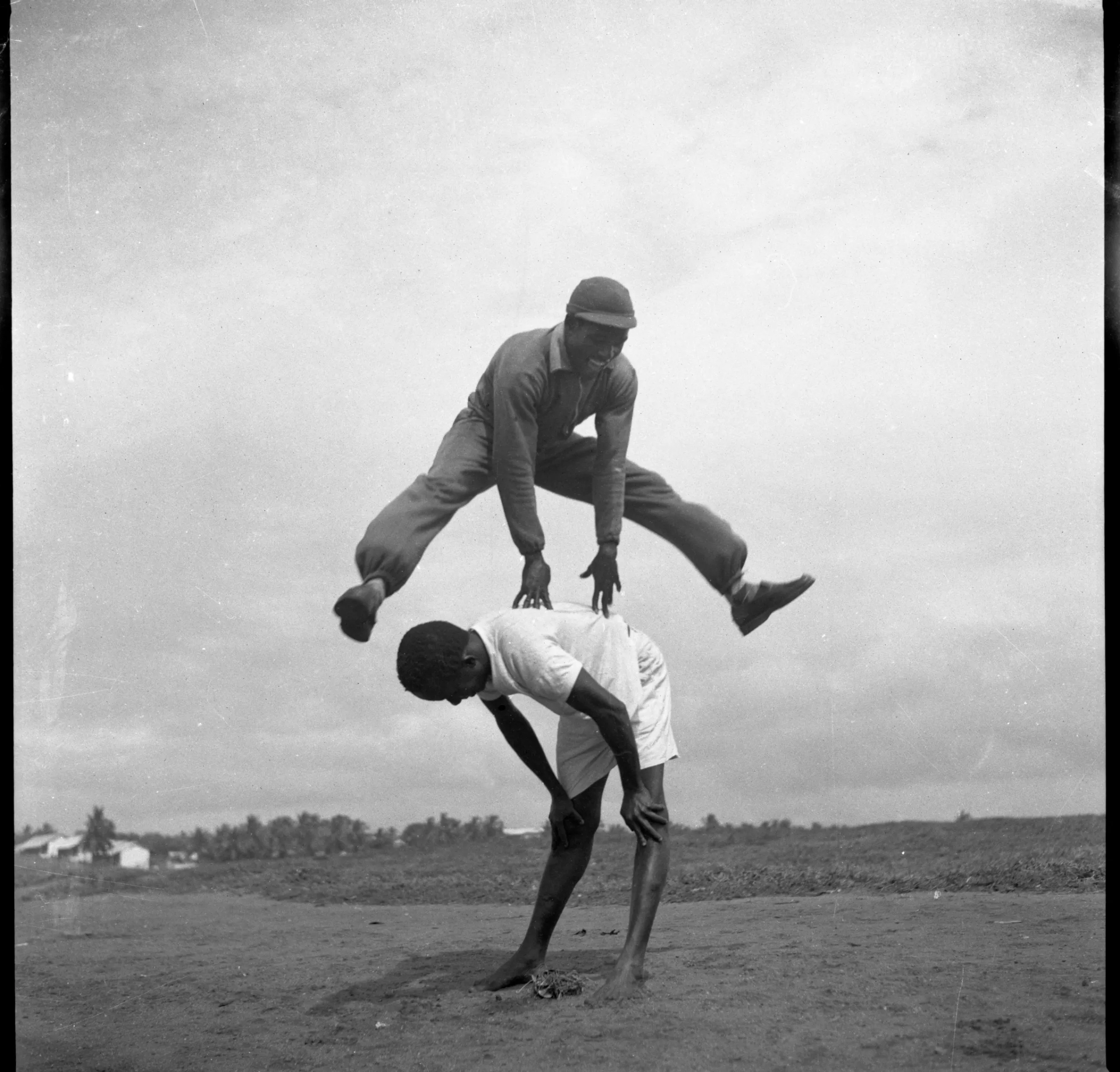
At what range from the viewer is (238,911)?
294 inches

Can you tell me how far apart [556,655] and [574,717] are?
1.28 ft

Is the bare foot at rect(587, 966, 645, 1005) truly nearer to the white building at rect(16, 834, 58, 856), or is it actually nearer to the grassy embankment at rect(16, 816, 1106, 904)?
the grassy embankment at rect(16, 816, 1106, 904)

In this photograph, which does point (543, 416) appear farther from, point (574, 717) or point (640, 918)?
point (640, 918)

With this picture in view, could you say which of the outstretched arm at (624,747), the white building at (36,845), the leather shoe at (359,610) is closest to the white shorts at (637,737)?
the outstretched arm at (624,747)

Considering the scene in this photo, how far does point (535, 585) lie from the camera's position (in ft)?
21.0

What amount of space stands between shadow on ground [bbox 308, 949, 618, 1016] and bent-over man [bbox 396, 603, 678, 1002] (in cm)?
12

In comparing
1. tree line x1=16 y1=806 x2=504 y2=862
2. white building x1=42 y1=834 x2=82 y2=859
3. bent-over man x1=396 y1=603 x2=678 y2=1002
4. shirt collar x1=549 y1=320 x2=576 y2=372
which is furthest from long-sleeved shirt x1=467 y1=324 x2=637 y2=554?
white building x1=42 y1=834 x2=82 y2=859

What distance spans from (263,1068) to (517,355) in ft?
10.2

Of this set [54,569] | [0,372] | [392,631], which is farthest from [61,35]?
[392,631]

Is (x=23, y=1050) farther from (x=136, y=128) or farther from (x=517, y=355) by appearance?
(x=136, y=128)

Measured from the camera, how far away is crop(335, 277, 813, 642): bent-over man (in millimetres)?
6520

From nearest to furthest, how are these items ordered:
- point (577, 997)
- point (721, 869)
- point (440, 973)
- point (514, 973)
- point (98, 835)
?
point (577, 997), point (514, 973), point (440, 973), point (98, 835), point (721, 869)

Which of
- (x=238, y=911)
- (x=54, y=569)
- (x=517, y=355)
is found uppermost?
(x=517, y=355)

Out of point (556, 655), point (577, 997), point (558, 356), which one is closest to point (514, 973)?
point (577, 997)
